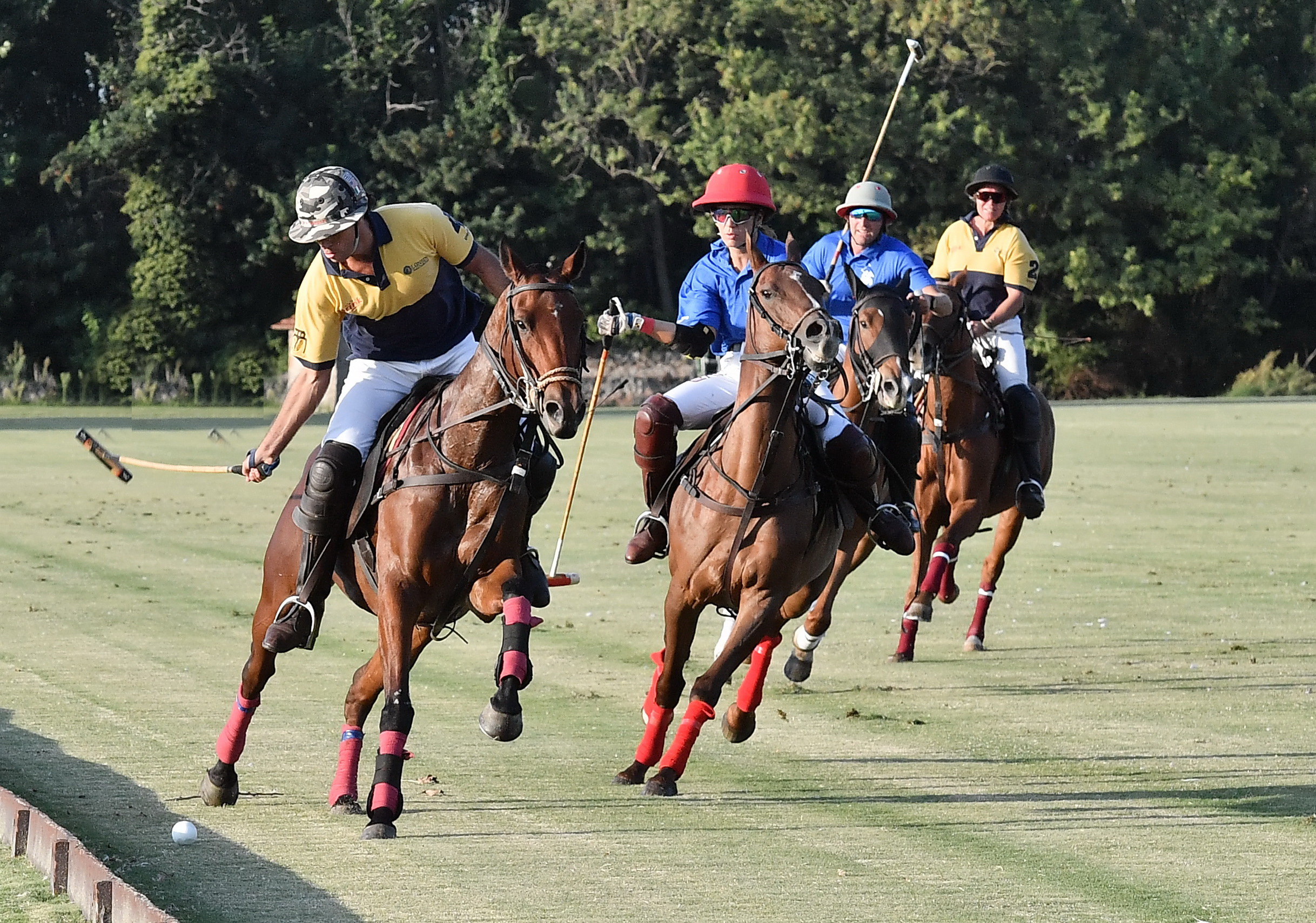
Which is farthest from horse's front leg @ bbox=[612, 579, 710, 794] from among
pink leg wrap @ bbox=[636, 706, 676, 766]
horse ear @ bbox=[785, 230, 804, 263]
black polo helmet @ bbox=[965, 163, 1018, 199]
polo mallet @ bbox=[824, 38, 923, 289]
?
black polo helmet @ bbox=[965, 163, 1018, 199]

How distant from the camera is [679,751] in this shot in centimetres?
748

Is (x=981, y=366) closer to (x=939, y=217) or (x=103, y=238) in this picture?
(x=939, y=217)

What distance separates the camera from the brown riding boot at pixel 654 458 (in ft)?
27.1

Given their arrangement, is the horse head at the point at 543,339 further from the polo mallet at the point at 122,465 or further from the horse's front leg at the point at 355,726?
the polo mallet at the point at 122,465

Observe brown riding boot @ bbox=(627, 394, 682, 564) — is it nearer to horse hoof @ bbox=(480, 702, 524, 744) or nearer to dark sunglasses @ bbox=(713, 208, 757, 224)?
dark sunglasses @ bbox=(713, 208, 757, 224)

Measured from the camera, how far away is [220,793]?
7125 millimetres

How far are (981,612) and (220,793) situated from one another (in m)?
5.80

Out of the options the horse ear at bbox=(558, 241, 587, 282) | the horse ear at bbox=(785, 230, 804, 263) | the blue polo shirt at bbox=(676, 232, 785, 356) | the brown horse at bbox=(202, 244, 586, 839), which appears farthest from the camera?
the blue polo shirt at bbox=(676, 232, 785, 356)

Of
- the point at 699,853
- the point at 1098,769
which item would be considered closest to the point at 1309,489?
the point at 1098,769

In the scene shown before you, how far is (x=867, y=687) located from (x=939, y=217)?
3770 cm

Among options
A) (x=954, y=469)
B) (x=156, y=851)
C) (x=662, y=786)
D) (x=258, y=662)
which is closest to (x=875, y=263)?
(x=954, y=469)

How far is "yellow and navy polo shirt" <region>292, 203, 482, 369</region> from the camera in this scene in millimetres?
6922

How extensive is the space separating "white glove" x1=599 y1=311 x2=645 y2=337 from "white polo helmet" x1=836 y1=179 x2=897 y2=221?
2525 mm

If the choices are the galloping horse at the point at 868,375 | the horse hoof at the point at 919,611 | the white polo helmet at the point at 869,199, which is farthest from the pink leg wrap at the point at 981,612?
the white polo helmet at the point at 869,199
